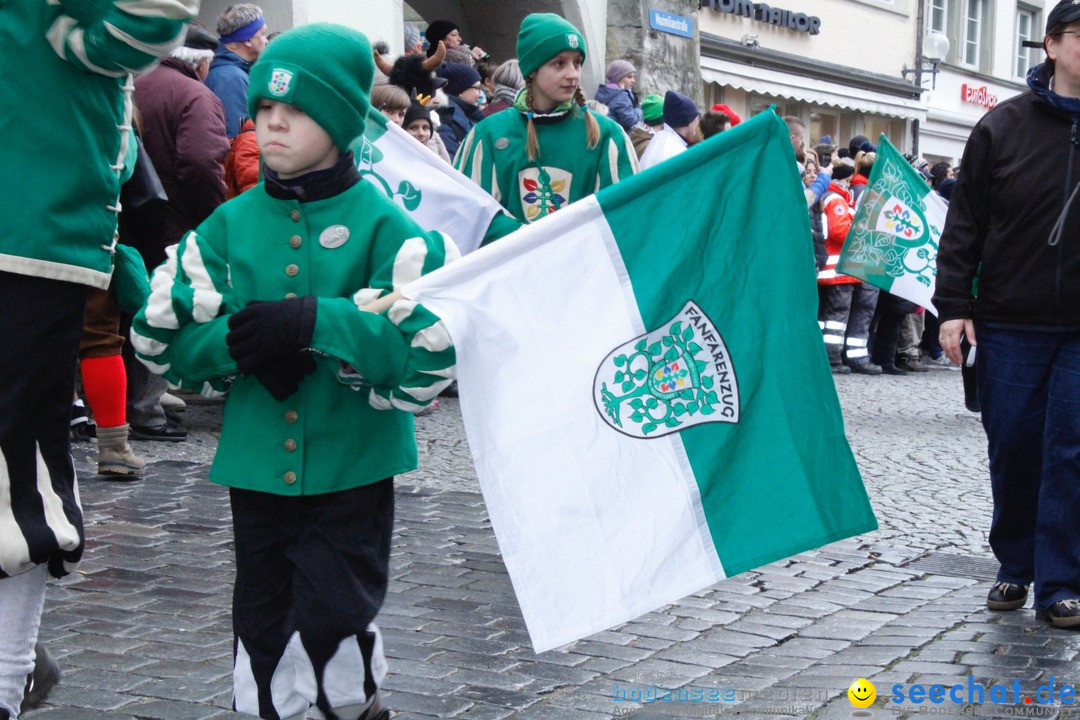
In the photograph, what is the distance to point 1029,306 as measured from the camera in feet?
15.6

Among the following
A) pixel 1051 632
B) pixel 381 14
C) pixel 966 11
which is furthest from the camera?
pixel 966 11

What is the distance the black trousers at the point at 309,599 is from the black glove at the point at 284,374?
10.0 inches

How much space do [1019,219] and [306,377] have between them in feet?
8.98

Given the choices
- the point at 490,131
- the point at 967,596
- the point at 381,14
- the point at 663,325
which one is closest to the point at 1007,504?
the point at 967,596

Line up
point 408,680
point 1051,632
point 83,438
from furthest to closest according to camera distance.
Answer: point 83,438 < point 1051,632 < point 408,680

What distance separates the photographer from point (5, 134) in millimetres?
3006

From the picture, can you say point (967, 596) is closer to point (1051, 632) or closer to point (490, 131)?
point (1051, 632)

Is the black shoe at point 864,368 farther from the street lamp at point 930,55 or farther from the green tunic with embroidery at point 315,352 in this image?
the street lamp at point 930,55

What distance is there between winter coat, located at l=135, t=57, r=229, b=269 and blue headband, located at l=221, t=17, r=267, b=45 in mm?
746

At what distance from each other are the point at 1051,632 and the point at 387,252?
2.64 metres

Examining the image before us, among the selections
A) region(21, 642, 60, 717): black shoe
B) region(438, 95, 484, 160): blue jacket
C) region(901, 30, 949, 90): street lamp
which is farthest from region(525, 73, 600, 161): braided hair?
region(901, 30, 949, 90): street lamp

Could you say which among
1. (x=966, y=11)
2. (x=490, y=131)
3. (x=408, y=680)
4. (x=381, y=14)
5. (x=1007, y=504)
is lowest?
(x=408, y=680)

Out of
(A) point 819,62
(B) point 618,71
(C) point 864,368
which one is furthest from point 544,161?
(A) point 819,62

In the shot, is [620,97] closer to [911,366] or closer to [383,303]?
[911,366]
